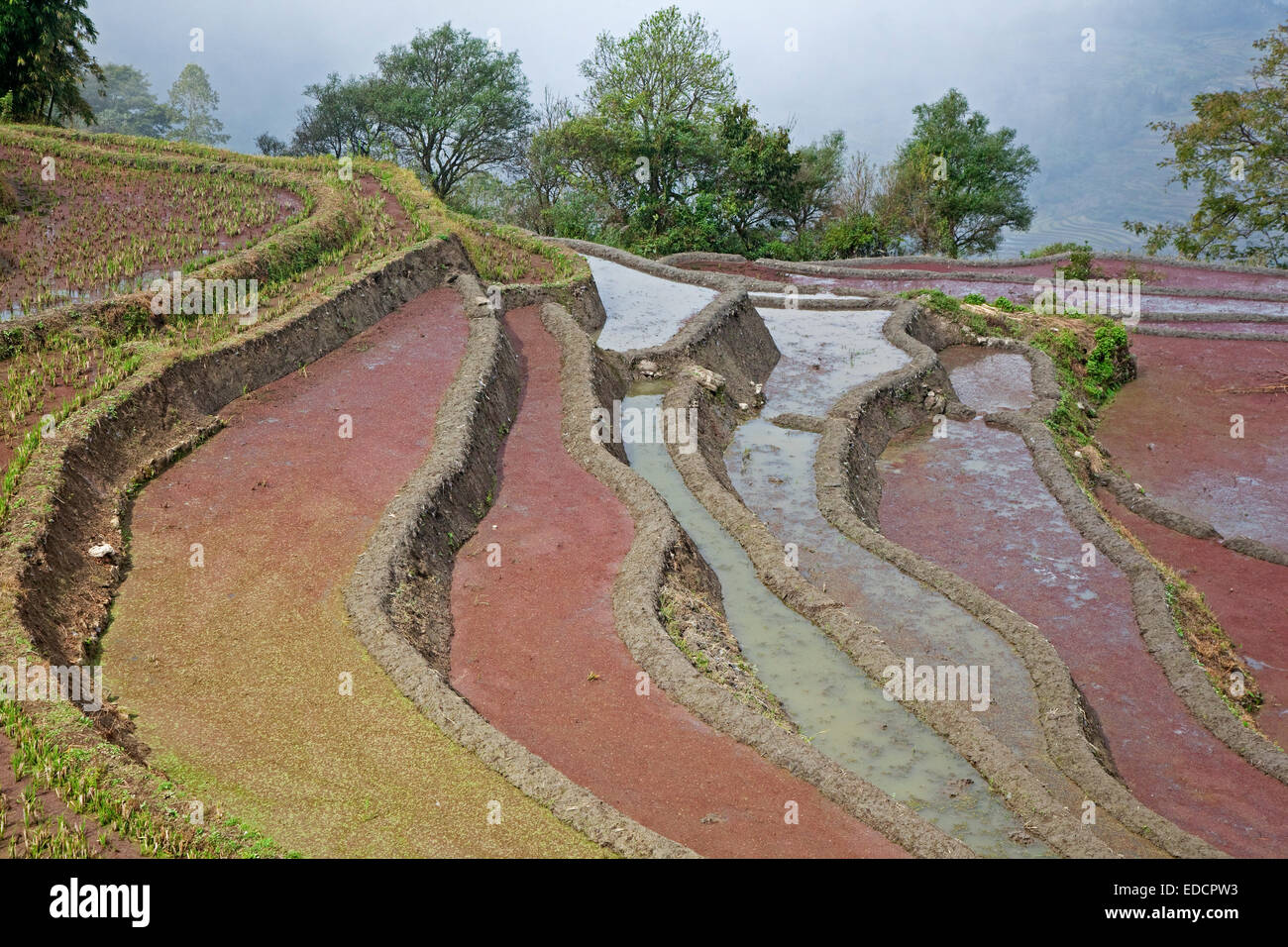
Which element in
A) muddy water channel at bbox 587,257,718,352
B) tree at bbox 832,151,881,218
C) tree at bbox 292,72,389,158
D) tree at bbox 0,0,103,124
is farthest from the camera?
tree at bbox 292,72,389,158

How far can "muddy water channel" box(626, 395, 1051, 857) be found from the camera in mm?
11062

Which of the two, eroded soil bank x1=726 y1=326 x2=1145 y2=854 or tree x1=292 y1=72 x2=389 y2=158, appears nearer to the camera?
eroded soil bank x1=726 y1=326 x2=1145 y2=854

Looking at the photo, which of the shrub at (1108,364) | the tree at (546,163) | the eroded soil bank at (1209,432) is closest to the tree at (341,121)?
the tree at (546,163)

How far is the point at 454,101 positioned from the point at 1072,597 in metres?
47.8

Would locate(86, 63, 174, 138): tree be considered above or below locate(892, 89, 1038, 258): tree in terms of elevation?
above

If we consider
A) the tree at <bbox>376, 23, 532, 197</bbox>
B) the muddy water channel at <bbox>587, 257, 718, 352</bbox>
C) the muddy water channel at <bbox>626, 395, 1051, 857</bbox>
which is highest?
the tree at <bbox>376, 23, 532, 197</bbox>

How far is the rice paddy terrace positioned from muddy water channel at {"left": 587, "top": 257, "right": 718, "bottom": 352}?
10.3 inches

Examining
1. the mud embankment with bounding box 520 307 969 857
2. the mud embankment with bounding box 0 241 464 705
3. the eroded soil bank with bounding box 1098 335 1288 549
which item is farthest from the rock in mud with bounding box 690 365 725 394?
the eroded soil bank with bounding box 1098 335 1288 549

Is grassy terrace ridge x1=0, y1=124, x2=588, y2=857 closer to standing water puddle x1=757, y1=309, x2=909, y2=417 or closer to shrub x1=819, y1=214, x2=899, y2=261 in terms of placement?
standing water puddle x1=757, y1=309, x2=909, y2=417

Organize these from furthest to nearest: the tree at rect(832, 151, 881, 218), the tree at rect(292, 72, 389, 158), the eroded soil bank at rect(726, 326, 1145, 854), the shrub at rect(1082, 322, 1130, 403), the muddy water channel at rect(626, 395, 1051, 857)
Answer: the tree at rect(292, 72, 389, 158)
the tree at rect(832, 151, 881, 218)
the shrub at rect(1082, 322, 1130, 403)
the eroded soil bank at rect(726, 326, 1145, 854)
the muddy water channel at rect(626, 395, 1051, 857)

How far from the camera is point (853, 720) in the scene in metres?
12.6

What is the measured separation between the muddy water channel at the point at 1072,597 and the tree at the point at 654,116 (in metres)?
24.6
